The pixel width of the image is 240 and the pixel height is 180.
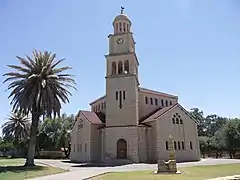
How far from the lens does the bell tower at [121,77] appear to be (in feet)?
142

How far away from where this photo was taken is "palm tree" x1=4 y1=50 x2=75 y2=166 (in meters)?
32.7

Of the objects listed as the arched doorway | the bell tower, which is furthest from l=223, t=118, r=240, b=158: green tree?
the arched doorway

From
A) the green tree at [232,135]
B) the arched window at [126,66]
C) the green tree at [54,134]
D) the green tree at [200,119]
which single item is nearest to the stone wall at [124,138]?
the arched window at [126,66]

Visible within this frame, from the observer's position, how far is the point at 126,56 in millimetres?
46344

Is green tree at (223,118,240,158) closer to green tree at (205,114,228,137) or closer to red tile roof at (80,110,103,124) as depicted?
red tile roof at (80,110,103,124)

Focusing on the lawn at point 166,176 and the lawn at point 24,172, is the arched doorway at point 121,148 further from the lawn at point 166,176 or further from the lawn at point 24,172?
the lawn at point 166,176

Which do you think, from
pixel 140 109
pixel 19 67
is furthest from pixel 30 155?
pixel 140 109

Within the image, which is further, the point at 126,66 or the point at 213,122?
the point at 213,122

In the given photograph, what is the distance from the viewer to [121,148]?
139 feet

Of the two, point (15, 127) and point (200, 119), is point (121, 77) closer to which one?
point (15, 127)

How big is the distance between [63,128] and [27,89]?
39.9m

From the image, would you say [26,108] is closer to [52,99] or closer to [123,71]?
[52,99]

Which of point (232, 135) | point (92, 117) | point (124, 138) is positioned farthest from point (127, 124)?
point (232, 135)

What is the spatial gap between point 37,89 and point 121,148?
54.7 feet
